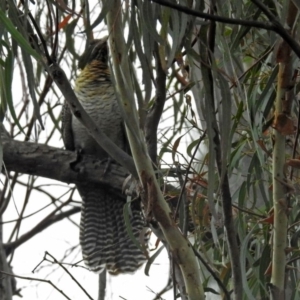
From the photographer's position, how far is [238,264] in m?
1.20

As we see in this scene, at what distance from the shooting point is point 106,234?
345 cm

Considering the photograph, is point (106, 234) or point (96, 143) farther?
point (96, 143)

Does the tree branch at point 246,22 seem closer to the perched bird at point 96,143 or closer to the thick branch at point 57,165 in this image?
the thick branch at point 57,165

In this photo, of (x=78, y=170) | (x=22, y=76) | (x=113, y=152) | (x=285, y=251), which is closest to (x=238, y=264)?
(x=285, y=251)

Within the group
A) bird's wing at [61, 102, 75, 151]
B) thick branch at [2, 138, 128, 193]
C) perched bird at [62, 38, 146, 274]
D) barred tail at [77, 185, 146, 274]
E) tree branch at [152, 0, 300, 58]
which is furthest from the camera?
bird's wing at [61, 102, 75, 151]

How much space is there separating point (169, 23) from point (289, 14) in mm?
213

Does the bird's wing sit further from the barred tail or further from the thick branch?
the thick branch

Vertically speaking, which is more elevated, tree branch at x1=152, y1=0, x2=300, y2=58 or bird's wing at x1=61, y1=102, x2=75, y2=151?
bird's wing at x1=61, y1=102, x2=75, y2=151

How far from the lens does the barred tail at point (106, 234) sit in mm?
3092

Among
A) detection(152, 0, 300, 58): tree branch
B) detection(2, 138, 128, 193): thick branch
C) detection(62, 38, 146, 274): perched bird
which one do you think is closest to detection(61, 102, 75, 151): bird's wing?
detection(62, 38, 146, 274): perched bird

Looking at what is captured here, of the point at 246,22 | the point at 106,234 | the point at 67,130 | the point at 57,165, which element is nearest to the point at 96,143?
the point at 67,130

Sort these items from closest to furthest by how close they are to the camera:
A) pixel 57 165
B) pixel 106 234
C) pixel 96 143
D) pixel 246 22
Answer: pixel 246 22, pixel 57 165, pixel 106 234, pixel 96 143

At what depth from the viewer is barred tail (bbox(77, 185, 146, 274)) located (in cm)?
309

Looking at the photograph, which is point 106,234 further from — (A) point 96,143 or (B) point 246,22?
(B) point 246,22
